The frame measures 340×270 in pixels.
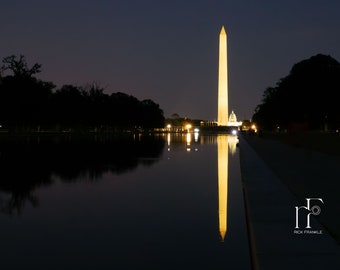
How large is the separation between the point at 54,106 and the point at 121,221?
259ft

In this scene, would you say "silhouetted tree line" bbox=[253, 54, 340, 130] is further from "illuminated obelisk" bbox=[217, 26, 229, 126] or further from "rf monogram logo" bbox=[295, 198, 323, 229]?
"rf monogram logo" bbox=[295, 198, 323, 229]

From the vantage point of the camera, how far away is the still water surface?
23.5ft

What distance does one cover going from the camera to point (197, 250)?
7.62 m

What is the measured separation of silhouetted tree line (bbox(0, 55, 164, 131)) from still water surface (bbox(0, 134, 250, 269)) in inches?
2324

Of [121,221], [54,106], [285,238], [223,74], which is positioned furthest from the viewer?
[223,74]

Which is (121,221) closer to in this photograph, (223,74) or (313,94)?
(313,94)

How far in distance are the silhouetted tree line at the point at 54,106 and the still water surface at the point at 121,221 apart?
59.0 m

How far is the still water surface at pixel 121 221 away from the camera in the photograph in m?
7.16

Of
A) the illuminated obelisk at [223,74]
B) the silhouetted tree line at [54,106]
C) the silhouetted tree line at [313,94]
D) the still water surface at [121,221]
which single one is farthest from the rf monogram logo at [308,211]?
the illuminated obelisk at [223,74]

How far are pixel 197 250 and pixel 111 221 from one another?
8.45 ft

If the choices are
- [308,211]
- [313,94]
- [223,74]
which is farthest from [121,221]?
[223,74]

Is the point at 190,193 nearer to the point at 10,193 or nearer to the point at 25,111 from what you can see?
the point at 10,193

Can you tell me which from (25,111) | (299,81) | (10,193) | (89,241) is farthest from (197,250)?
(25,111)

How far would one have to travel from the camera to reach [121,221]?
9.67m
